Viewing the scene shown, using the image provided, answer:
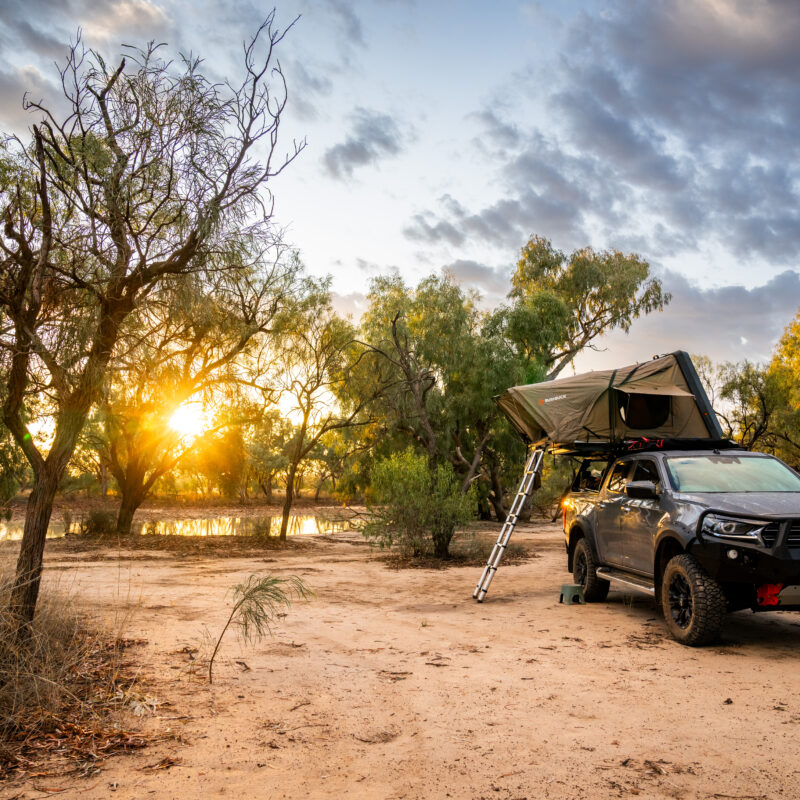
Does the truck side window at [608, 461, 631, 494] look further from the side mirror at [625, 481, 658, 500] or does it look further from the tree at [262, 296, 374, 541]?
the tree at [262, 296, 374, 541]

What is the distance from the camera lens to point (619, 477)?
1010 centimetres

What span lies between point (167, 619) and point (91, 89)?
583 cm

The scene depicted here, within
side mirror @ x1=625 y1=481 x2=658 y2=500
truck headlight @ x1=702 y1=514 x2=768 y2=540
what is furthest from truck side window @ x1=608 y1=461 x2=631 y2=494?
truck headlight @ x1=702 y1=514 x2=768 y2=540

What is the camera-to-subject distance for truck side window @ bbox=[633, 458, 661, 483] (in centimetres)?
898

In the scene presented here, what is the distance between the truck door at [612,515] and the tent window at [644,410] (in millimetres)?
800

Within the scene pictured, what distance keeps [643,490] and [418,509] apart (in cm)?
752

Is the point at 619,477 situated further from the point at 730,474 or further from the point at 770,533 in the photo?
the point at 770,533

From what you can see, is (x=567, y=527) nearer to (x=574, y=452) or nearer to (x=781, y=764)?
(x=574, y=452)

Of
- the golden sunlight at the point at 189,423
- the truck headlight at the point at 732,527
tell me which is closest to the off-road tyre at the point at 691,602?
the truck headlight at the point at 732,527

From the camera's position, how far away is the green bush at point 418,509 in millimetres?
15383

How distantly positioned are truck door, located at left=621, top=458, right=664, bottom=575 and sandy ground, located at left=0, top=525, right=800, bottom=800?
767 millimetres

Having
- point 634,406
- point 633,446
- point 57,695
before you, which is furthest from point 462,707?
point 634,406

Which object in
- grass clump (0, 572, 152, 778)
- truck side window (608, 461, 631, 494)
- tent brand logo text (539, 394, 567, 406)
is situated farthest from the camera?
tent brand logo text (539, 394, 567, 406)

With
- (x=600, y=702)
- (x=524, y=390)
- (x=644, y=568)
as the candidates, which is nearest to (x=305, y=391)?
(x=524, y=390)
